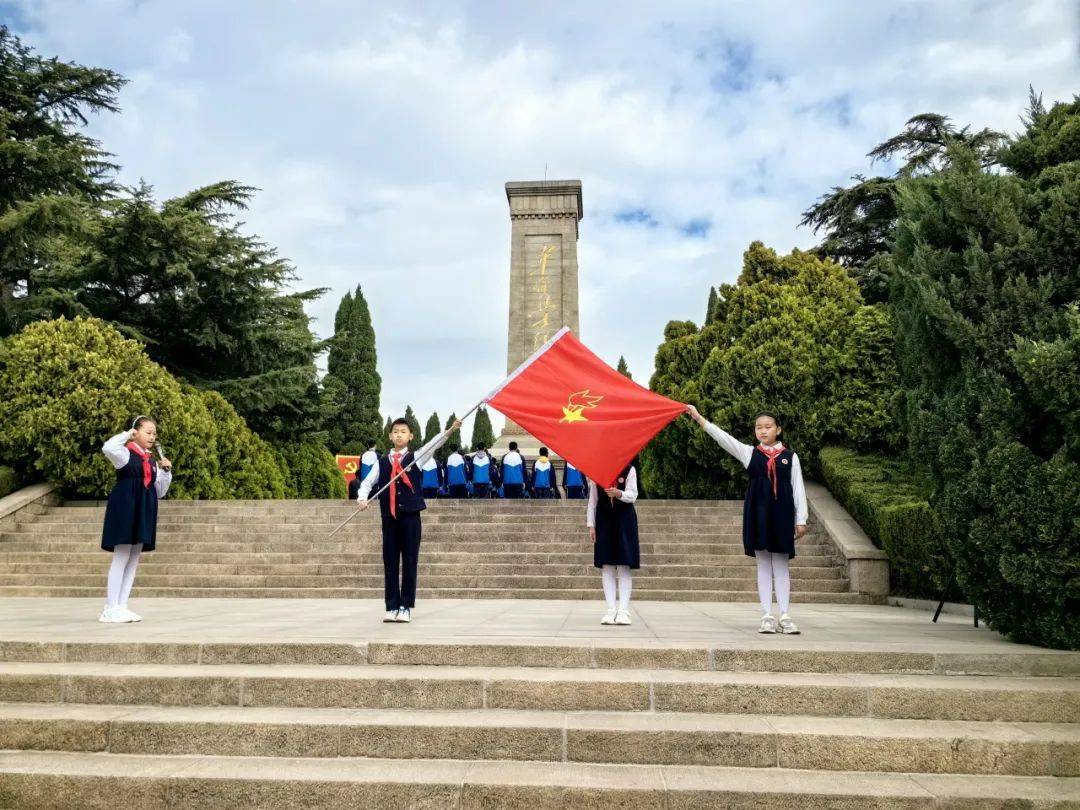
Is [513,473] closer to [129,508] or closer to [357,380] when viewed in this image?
[129,508]

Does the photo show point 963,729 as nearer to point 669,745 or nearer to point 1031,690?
point 1031,690

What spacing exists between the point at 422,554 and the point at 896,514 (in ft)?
22.8

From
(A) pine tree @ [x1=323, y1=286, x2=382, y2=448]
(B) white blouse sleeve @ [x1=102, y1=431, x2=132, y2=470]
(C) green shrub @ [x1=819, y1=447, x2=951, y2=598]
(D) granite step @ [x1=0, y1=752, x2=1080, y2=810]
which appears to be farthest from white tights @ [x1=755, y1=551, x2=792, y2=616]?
(A) pine tree @ [x1=323, y1=286, x2=382, y2=448]

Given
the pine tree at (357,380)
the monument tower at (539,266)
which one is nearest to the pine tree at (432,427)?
the pine tree at (357,380)

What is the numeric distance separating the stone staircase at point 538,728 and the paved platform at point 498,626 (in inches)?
9.3

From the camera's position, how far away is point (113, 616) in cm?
694

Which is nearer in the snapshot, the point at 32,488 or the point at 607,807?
the point at 607,807

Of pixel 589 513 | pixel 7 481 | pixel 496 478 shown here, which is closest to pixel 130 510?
pixel 589 513

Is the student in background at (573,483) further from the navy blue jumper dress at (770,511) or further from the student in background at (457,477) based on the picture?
the navy blue jumper dress at (770,511)

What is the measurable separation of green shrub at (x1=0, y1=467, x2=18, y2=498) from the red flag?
12668mm

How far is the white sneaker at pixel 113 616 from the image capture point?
6.91 metres

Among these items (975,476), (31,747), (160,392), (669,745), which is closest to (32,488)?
(160,392)

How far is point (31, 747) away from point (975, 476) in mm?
5997

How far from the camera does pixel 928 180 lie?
6.20 meters
